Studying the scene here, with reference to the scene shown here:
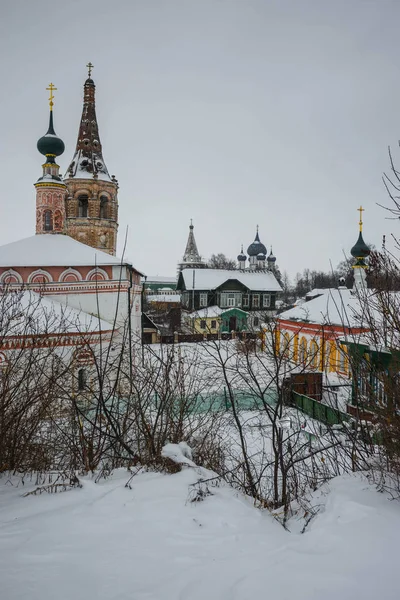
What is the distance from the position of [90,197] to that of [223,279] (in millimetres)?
14764

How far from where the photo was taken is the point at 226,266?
8881 centimetres

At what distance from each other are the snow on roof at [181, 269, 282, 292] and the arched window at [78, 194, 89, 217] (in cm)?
1228

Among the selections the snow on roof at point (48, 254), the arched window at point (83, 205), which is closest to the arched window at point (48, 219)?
the snow on roof at point (48, 254)

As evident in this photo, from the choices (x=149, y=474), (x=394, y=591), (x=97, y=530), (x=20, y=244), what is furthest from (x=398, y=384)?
(x=20, y=244)

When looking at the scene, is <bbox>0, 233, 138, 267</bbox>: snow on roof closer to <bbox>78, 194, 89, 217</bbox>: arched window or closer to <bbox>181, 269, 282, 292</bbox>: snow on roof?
<bbox>78, 194, 89, 217</bbox>: arched window

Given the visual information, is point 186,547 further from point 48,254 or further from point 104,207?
point 104,207

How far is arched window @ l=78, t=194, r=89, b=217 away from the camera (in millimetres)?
24672

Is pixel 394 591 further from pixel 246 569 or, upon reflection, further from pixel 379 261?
pixel 379 261

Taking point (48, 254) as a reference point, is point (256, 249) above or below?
A: above

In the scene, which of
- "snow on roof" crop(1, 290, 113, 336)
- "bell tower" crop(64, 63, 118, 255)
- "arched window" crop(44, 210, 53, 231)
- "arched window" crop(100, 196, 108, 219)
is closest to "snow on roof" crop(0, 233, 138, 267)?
"arched window" crop(44, 210, 53, 231)

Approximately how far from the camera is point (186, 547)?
10.1ft

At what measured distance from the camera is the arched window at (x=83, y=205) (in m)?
24.7

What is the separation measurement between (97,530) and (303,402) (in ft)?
33.8

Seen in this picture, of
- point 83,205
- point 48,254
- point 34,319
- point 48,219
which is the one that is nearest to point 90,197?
point 83,205
